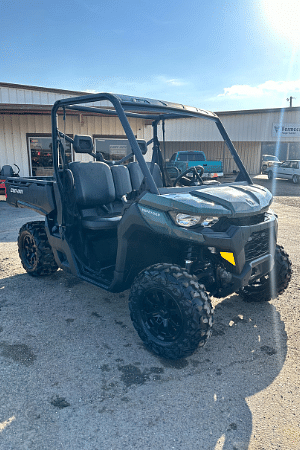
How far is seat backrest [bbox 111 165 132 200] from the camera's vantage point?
14.6 feet

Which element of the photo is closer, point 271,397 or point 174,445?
point 174,445

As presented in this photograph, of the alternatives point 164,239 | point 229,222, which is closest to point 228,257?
point 229,222

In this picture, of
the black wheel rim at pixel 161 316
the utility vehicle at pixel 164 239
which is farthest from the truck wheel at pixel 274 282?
the black wheel rim at pixel 161 316

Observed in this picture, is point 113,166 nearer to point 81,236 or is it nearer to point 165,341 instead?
point 81,236

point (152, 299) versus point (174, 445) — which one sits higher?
point (152, 299)

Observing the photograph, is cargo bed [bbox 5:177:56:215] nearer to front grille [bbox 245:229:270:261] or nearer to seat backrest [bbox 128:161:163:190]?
seat backrest [bbox 128:161:163:190]

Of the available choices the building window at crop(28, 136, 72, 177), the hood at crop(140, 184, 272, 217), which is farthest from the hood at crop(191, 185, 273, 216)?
the building window at crop(28, 136, 72, 177)

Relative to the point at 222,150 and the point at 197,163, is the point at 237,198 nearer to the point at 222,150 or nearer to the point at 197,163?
the point at 197,163

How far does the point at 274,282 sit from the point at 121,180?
2195 mm

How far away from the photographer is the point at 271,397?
2.39 m

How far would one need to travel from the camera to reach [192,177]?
422 cm

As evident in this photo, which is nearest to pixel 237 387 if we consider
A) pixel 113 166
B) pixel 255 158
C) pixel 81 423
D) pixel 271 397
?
pixel 271 397

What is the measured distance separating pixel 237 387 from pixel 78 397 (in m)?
1.12

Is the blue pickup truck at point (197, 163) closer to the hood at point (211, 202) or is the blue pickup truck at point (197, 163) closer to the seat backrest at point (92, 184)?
the seat backrest at point (92, 184)
